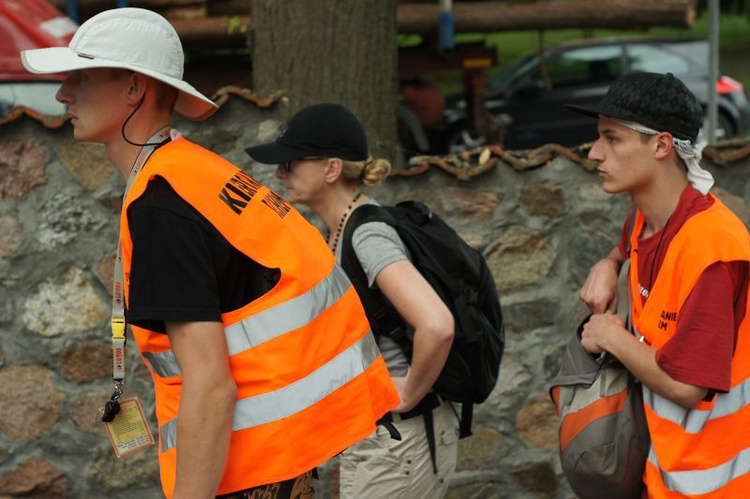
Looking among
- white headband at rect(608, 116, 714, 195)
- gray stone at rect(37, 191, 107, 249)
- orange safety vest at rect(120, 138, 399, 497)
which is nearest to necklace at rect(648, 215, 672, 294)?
white headband at rect(608, 116, 714, 195)

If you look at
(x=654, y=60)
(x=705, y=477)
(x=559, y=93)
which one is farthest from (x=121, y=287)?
(x=654, y=60)

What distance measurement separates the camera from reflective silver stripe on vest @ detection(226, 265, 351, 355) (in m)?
2.39

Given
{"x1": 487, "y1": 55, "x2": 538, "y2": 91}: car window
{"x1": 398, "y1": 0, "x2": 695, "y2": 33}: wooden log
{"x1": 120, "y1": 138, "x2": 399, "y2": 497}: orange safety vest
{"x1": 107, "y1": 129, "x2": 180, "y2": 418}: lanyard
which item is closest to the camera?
{"x1": 120, "y1": 138, "x2": 399, "y2": 497}: orange safety vest

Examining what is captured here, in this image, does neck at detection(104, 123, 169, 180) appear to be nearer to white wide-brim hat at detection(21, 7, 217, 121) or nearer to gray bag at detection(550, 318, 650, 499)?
white wide-brim hat at detection(21, 7, 217, 121)

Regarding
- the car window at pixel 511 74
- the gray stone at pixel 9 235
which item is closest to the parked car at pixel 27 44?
the gray stone at pixel 9 235

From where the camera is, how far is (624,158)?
2984 mm

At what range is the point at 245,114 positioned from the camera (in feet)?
15.6

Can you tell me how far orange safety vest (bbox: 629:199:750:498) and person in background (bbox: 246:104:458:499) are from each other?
68 cm

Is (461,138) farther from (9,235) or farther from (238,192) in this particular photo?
(238,192)

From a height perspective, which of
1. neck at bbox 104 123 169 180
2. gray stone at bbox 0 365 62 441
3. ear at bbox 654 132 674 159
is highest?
neck at bbox 104 123 169 180

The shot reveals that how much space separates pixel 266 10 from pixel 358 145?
1911mm

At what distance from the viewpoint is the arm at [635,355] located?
9.16 feet

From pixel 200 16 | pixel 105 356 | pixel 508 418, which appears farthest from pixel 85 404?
pixel 200 16

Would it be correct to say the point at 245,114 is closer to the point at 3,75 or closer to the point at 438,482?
the point at 438,482
